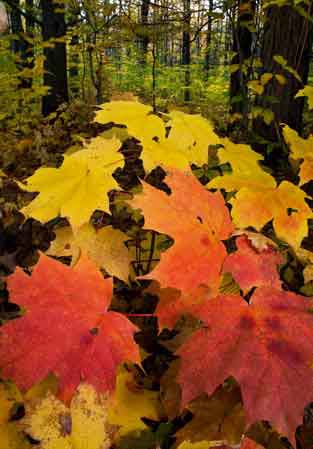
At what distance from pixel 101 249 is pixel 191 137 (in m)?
0.49

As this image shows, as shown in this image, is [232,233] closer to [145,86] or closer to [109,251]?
[109,251]

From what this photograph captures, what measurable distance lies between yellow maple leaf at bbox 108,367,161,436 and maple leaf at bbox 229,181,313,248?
0.59 m

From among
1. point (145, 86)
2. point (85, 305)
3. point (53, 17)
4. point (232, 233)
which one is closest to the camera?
point (85, 305)

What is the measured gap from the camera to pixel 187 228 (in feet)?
2.93

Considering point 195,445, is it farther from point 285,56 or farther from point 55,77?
point 55,77

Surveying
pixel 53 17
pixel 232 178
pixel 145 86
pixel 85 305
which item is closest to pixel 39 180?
pixel 85 305

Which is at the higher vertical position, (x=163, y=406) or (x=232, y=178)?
(x=232, y=178)

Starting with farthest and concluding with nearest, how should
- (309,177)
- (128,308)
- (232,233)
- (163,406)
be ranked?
(128,308) → (309,177) → (163,406) → (232,233)

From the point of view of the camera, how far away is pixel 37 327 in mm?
762

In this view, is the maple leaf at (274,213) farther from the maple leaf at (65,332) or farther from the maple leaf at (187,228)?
the maple leaf at (65,332)

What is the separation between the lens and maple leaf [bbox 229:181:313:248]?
3.40ft

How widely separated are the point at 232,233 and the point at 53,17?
640 centimetres

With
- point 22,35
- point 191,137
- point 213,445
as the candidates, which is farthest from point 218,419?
point 22,35

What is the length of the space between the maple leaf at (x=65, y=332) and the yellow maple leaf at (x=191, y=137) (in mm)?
568
